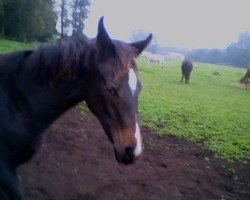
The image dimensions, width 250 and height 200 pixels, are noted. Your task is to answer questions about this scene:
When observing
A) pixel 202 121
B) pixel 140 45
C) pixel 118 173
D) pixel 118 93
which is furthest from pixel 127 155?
pixel 202 121

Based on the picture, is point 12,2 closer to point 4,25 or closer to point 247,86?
point 4,25

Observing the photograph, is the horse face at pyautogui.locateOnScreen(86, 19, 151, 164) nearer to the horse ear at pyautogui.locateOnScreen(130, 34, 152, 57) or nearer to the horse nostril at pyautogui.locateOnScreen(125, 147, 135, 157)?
the horse nostril at pyautogui.locateOnScreen(125, 147, 135, 157)

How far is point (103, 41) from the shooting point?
2.55 m

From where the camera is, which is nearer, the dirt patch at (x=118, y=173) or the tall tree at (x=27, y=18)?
the dirt patch at (x=118, y=173)

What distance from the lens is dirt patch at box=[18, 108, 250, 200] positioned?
440 cm

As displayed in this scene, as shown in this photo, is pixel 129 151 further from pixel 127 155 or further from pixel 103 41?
pixel 103 41

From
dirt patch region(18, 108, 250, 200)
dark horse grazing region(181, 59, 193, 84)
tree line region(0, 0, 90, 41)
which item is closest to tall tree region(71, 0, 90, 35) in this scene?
tree line region(0, 0, 90, 41)

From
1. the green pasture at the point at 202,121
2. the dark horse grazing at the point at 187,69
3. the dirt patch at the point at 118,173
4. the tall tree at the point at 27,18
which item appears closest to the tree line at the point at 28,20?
the tall tree at the point at 27,18

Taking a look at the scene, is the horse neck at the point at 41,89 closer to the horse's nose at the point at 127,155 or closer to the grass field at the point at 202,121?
the horse's nose at the point at 127,155

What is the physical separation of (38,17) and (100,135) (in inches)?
Result: 981

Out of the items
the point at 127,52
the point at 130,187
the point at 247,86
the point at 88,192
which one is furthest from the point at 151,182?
the point at 247,86

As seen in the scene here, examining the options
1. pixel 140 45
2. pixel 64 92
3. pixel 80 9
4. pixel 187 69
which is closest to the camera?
pixel 64 92

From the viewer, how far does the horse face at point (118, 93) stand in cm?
249

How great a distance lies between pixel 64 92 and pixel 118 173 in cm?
260
